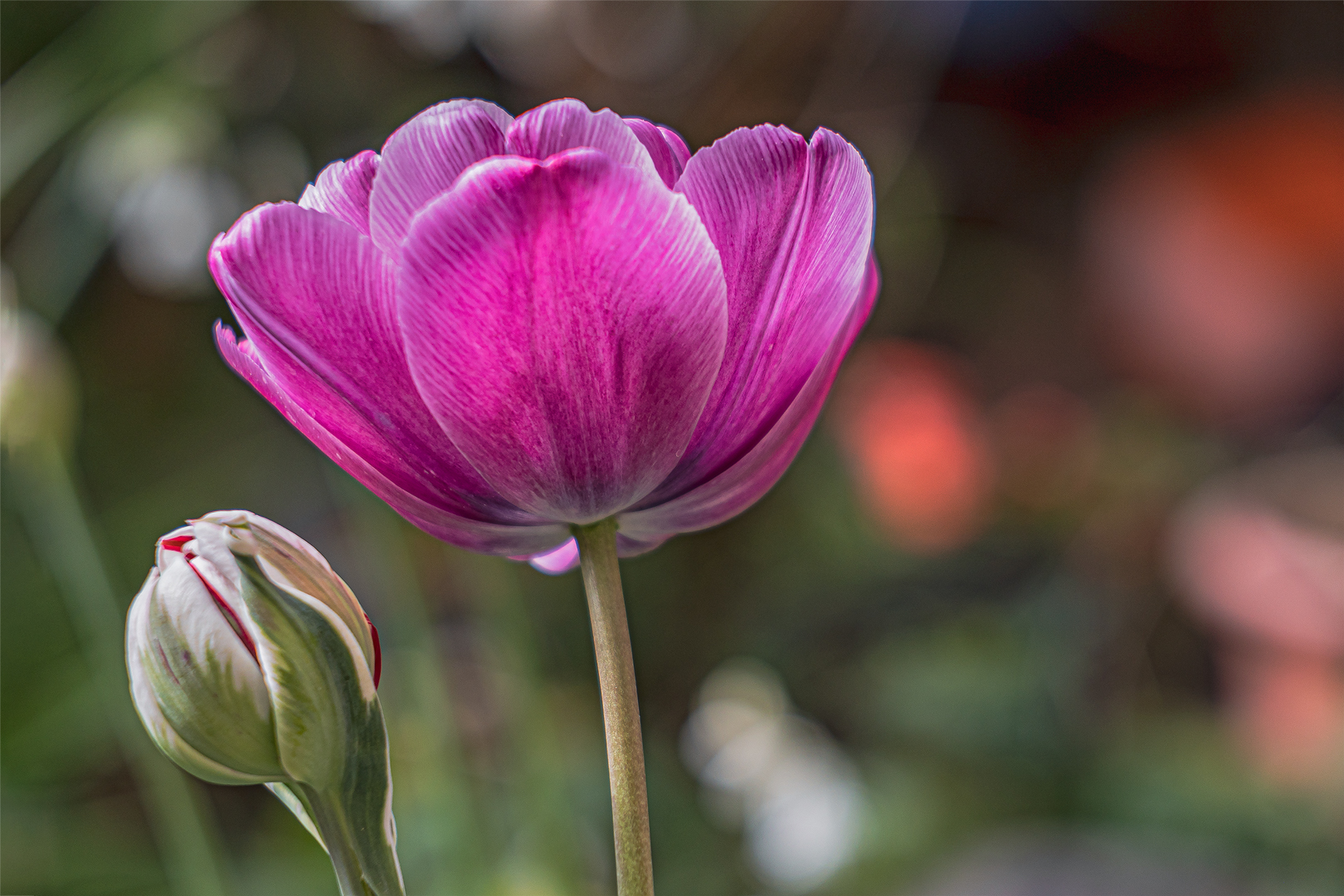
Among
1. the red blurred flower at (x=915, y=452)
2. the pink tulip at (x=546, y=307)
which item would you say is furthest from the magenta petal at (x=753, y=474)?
the red blurred flower at (x=915, y=452)

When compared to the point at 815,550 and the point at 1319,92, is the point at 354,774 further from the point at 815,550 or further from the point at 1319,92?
the point at 1319,92

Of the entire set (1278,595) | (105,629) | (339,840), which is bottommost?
(1278,595)

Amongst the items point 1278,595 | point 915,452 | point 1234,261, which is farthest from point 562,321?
point 1234,261

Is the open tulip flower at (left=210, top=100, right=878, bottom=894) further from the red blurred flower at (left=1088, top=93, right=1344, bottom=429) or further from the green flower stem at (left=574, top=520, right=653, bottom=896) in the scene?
the red blurred flower at (left=1088, top=93, right=1344, bottom=429)

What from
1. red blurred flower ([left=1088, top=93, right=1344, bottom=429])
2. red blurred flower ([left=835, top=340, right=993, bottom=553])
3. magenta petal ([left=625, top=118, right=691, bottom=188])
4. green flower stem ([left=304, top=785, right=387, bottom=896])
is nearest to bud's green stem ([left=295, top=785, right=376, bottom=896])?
green flower stem ([left=304, top=785, right=387, bottom=896])

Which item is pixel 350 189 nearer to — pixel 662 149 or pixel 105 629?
pixel 662 149

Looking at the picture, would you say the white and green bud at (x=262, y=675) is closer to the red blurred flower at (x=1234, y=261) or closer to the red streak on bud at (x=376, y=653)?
the red streak on bud at (x=376, y=653)

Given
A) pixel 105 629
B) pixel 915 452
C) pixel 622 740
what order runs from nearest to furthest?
pixel 622 740 → pixel 105 629 → pixel 915 452
